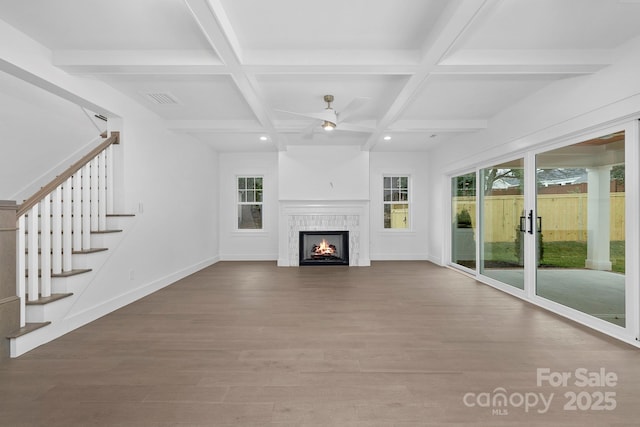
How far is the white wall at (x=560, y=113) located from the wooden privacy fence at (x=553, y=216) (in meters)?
0.69

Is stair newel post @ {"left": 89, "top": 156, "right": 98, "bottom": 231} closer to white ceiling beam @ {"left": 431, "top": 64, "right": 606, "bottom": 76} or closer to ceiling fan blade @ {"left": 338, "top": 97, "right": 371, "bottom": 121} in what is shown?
ceiling fan blade @ {"left": 338, "top": 97, "right": 371, "bottom": 121}

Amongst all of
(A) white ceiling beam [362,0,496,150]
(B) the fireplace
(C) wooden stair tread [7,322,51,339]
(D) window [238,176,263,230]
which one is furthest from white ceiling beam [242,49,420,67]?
(D) window [238,176,263,230]

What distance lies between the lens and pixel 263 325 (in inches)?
119

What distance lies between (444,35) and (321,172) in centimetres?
435

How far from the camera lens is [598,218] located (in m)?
3.03

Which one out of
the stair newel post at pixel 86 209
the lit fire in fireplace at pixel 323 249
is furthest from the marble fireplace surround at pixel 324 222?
the stair newel post at pixel 86 209

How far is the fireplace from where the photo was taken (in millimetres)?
6691

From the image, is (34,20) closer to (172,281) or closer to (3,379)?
(3,379)

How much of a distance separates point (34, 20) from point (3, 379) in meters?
2.74

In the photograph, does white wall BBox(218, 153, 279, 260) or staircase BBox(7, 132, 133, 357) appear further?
white wall BBox(218, 153, 279, 260)

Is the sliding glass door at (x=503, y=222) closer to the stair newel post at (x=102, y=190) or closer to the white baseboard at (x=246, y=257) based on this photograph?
the white baseboard at (x=246, y=257)

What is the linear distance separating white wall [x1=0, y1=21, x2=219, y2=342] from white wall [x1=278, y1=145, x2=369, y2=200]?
5.89 ft

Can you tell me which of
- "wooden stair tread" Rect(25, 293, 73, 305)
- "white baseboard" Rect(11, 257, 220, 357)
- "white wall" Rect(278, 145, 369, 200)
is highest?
"white wall" Rect(278, 145, 369, 200)

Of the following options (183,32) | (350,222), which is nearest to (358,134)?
(350,222)
